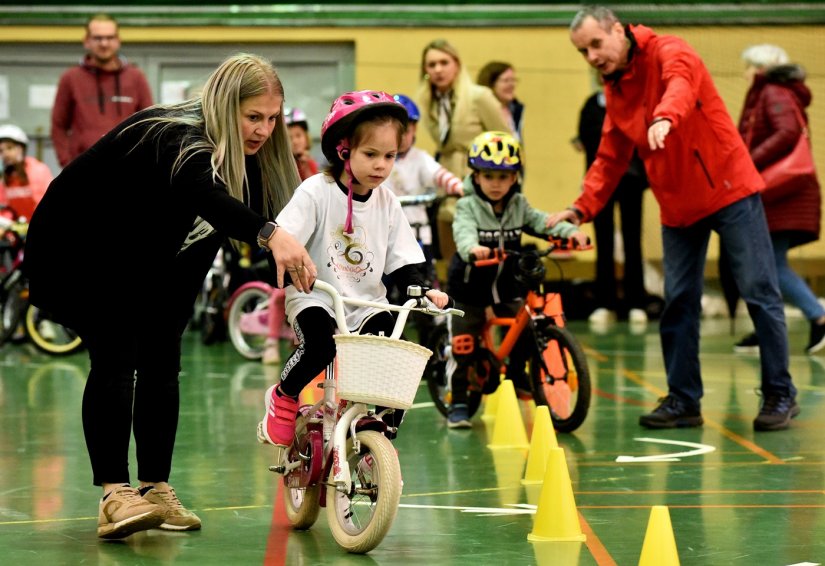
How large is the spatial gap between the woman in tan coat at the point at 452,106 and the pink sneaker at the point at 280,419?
17.4 feet

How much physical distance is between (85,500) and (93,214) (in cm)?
138

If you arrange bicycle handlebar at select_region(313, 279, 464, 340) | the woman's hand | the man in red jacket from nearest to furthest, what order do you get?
the woman's hand < bicycle handlebar at select_region(313, 279, 464, 340) < the man in red jacket

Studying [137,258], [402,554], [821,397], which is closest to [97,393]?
[137,258]

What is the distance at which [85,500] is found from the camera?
557 cm

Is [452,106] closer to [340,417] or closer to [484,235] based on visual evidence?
[484,235]

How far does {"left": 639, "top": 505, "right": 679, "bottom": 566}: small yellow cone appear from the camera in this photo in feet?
13.6

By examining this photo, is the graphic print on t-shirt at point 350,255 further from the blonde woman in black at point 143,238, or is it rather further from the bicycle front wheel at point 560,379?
the bicycle front wheel at point 560,379

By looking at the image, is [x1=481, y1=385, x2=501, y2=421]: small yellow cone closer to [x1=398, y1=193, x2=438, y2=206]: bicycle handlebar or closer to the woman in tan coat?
[x1=398, y1=193, x2=438, y2=206]: bicycle handlebar

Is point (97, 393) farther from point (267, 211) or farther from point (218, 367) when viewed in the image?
point (218, 367)

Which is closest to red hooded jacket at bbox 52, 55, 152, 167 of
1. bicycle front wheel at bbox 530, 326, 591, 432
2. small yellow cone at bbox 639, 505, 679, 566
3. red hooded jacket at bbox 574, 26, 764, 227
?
bicycle front wheel at bbox 530, 326, 591, 432

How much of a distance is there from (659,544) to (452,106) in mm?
6504

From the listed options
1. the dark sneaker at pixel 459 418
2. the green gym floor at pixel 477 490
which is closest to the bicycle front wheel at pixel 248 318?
the green gym floor at pixel 477 490

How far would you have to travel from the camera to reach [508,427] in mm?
6863

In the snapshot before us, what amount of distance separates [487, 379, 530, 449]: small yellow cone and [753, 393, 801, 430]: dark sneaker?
1.28 meters
